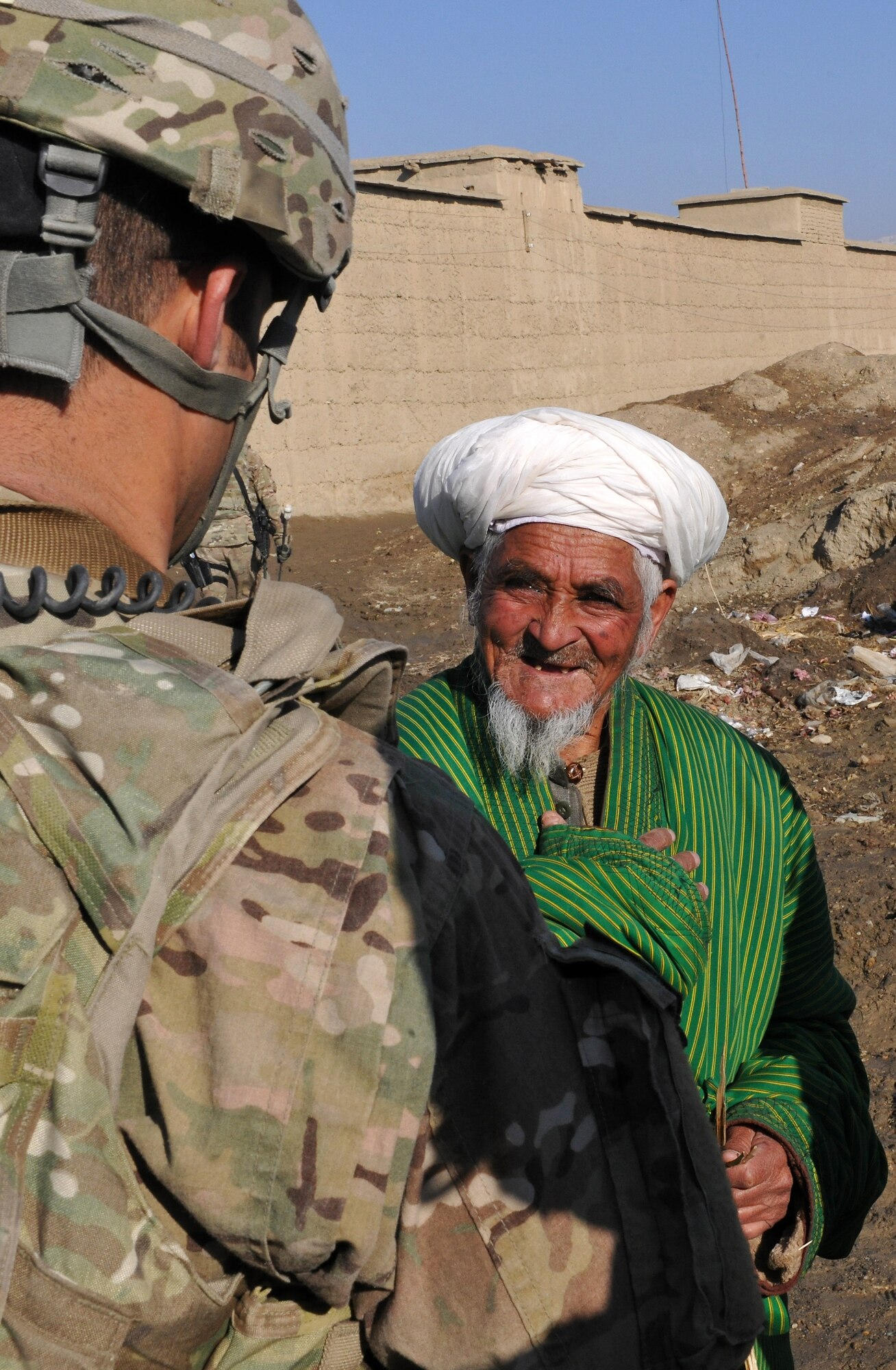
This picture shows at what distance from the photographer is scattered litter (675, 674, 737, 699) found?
815 centimetres

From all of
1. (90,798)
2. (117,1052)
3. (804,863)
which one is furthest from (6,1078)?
(804,863)

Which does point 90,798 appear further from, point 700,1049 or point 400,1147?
point 700,1049

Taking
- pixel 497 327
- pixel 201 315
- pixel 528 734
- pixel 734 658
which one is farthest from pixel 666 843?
pixel 497 327

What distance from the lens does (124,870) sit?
2.84 feet

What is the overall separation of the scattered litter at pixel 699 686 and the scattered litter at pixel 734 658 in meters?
0.25

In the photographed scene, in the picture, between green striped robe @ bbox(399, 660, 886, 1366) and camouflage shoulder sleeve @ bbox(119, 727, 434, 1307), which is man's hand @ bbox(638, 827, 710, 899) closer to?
green striped robe @ bbox(399, 660, 886, 1366)

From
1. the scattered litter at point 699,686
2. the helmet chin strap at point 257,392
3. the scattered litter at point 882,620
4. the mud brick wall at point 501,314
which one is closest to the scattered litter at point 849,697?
the scattered litter at point 699,686

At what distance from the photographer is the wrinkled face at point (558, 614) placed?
99.5 inches

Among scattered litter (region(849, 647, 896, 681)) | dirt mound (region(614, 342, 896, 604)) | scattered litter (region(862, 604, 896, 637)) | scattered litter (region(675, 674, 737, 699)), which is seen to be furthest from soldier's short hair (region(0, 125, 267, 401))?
dirt mound (region(614, 342, 896, 604))

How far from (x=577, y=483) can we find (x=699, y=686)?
19.1ft

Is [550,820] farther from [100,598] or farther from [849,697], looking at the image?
[849,697]

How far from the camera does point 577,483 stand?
8.27ft

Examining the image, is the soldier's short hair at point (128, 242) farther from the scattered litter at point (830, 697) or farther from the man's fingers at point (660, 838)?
the scattered litter at point (830, 697)

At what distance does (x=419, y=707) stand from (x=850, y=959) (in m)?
3.40
